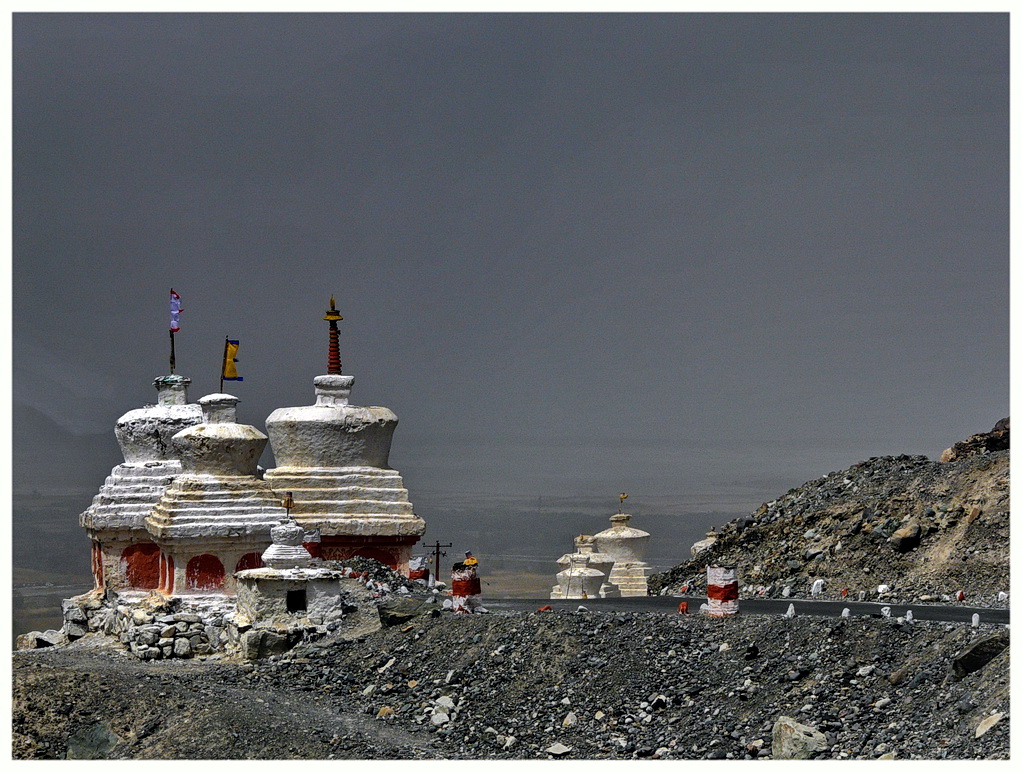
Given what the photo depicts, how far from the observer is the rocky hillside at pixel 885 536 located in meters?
27.6

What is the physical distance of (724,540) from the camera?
3391cm

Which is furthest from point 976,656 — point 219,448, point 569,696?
point 219,448

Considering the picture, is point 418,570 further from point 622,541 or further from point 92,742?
point 622,541

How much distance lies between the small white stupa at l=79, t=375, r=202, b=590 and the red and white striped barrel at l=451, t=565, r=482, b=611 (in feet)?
24.7

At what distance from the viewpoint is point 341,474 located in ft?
103

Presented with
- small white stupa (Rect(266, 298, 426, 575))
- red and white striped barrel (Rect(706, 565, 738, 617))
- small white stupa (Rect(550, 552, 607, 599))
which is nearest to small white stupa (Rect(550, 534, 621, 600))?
small white stupa (Rect(550, 552, 607, 599))

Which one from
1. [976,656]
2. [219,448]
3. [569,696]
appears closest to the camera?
[976,656]

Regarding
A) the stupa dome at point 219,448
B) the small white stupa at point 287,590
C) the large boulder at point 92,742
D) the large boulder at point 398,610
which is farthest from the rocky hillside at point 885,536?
the large boulder at point 92,742

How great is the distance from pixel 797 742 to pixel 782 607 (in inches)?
310

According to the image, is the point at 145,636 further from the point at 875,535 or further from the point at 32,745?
the point at 875,535

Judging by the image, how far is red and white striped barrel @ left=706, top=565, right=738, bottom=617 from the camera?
22266 mm

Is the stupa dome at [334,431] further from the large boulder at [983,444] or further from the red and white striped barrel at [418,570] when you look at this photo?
the large boulder at [983,444]

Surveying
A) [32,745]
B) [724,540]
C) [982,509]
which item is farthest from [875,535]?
[32,745]

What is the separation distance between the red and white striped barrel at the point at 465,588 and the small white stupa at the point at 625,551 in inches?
736
